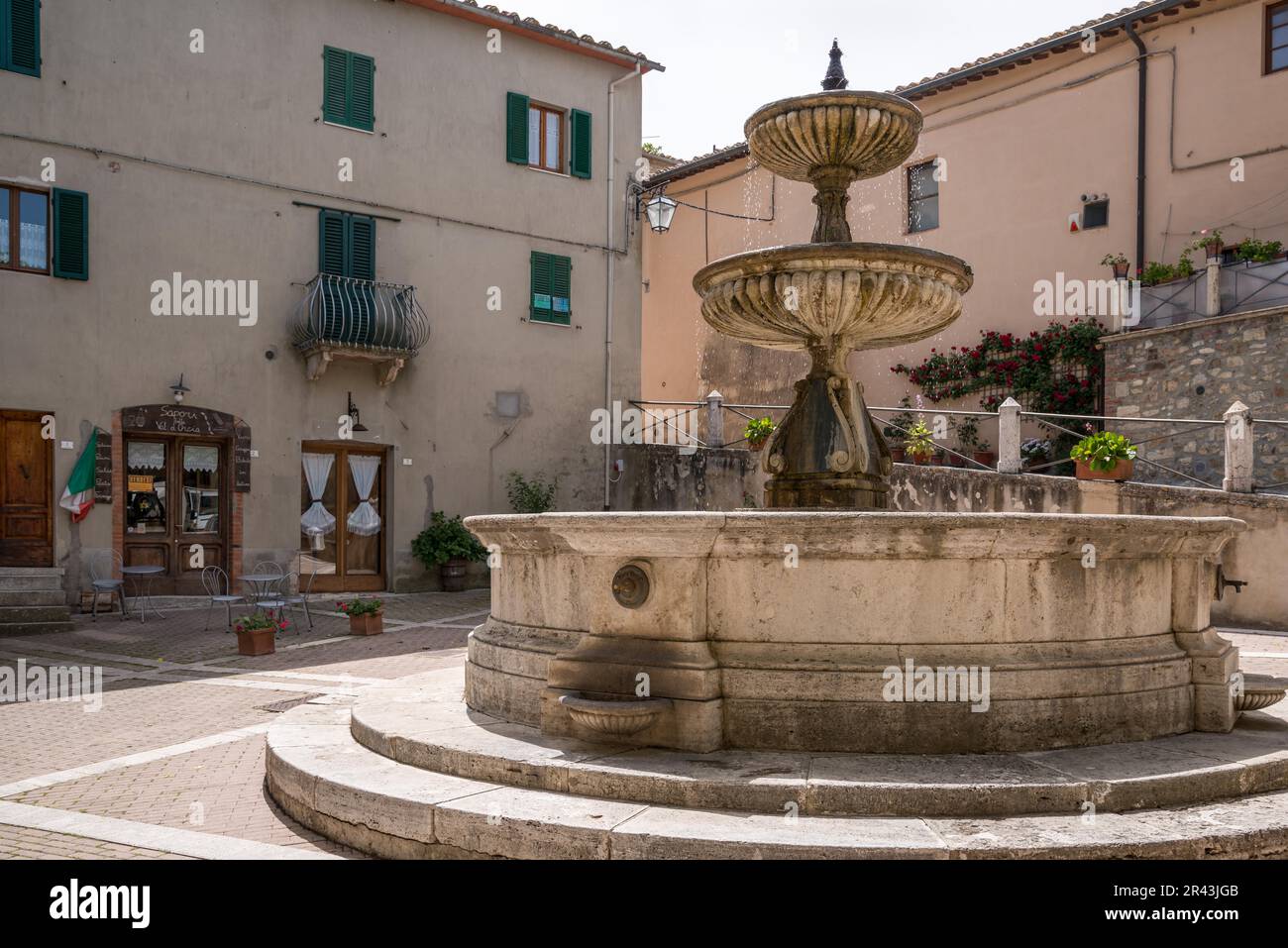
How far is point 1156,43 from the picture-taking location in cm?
1656

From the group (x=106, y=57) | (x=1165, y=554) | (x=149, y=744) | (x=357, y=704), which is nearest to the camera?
(x=1165, y=554)

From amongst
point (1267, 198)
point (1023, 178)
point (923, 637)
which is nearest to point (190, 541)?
point (923, 637)

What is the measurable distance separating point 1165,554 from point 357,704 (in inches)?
177

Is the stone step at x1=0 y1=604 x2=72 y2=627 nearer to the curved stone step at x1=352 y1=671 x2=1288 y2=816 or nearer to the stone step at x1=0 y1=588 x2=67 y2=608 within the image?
the stone step at x1=0 y1=588 x2=67 y2=608

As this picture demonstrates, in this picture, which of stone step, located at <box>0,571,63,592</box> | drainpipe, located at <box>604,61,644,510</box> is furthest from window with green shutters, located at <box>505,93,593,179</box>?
stone step, located at <box>0,571,63,592</box>

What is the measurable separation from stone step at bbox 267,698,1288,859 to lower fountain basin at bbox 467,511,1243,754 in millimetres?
651

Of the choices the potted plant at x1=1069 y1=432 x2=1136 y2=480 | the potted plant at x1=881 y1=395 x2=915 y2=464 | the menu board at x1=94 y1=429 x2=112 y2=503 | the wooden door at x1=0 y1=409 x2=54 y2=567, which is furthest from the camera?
the potted plant at x1=881 y1=395 x2=915 y2=464

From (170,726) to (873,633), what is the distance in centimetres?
543

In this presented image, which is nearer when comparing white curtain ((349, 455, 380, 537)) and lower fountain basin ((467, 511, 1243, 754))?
lower fountain basin ((467, 511, 1243, 754))

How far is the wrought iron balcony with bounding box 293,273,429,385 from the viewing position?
15.7 metres

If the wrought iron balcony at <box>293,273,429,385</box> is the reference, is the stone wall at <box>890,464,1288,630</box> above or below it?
below

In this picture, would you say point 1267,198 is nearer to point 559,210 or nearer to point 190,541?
point 559,210

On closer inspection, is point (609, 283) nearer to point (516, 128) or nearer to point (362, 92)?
point (516, 128)
